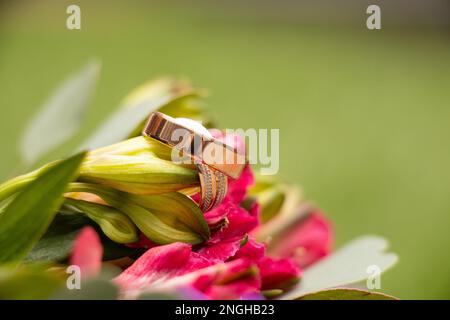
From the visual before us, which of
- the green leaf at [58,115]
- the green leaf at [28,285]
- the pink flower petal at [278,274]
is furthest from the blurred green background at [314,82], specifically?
the green leaf at [28,285]

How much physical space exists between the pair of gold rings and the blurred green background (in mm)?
884

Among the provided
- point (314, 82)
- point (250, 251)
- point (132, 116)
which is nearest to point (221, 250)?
point (250, 251)

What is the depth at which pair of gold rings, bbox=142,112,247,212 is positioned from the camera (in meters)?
0.26

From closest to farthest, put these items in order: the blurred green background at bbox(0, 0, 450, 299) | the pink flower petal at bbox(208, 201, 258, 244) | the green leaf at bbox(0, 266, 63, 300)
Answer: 1. the green leaf at bbox(0, 266, 63, 300)
2. the pink flower petal at bbox(208, 201, 258, 244)
3. the blurred green background at bbox(0, 0, 450, 299)

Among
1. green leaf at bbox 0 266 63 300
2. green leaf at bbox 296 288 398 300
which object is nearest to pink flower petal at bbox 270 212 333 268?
green leaf at bbox 296 288 398 300

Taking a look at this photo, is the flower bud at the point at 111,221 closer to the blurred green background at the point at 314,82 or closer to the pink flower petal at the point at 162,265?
→ the pink flower petal at the point at 162,265

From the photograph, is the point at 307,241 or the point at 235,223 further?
the point at 307,241

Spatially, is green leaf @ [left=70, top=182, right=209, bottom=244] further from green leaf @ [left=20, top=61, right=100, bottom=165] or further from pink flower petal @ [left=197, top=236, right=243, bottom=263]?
green leaf @ [left=20, top=61, right=100, bottom=165]

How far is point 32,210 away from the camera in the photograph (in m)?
0.25

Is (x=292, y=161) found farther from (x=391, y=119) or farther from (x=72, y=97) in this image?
(x=72, y=97)

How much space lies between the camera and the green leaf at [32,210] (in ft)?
0.79

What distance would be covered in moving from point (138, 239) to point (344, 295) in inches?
3.5

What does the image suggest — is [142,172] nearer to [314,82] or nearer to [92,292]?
[92,292]
